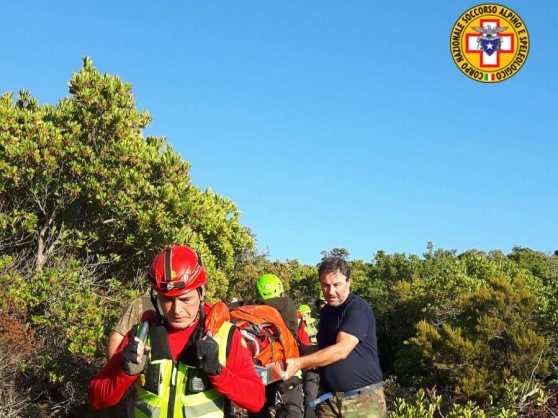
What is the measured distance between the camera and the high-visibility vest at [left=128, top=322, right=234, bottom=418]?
2.52m

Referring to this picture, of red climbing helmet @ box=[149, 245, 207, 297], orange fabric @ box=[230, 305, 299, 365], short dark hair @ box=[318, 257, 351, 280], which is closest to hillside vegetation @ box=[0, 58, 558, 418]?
short dark hair @ box=[318, 257, 351, 280]

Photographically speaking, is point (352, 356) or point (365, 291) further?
point (365, 291)

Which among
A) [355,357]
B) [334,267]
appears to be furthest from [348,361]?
[334,267]

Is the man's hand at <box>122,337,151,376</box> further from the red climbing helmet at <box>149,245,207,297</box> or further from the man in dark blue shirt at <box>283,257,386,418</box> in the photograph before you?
the man in dark blue shirt at <box>283,257,386,418</box>

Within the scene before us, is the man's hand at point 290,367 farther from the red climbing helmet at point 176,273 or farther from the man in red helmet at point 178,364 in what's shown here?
the red climbing helmet at point 176,273

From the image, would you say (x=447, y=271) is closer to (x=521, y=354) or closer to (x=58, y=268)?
(x=521, y=354)

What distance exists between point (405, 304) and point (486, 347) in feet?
24.7

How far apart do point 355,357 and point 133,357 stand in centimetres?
255

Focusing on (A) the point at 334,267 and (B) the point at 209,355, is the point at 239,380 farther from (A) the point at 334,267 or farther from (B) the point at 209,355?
(A) the point at 334,267

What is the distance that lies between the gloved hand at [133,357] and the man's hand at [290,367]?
159 centimetres

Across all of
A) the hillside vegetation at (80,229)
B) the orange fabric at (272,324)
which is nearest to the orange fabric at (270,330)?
the orange fabric at (272,324)

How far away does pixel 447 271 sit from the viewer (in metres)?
27.3

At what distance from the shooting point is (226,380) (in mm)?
2473

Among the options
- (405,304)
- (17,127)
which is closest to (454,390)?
(405,304)
